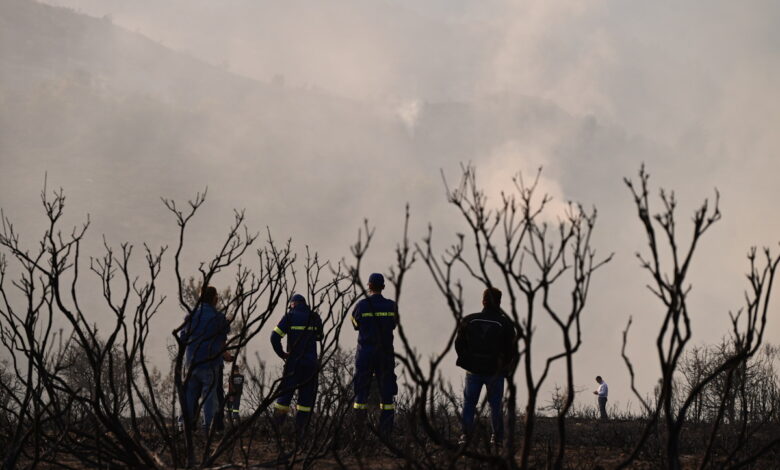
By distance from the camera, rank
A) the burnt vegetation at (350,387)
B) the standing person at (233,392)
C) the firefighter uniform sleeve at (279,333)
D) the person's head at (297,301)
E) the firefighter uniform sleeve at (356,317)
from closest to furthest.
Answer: the burnt vegetation at (350,387) → the standing person at (233,392) → the firefighter uniform sleeve at (279,333) → the person's head at (297,301) → the firefighter uniform sleeve at (356,317)

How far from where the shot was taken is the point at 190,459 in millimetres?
4168

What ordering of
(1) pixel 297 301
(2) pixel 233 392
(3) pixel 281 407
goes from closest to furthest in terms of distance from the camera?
1. (2) pixel 233 392
2. (3) pixel 281 407
3. (1) pixel 297 301

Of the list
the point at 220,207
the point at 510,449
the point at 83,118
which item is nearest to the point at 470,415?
the point at 510,449

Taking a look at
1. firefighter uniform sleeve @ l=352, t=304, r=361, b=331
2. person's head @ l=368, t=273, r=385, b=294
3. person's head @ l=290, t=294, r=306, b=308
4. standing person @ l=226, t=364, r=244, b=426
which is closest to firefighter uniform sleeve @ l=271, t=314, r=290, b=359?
person's head @ l=290, t=294, r=306, b=308

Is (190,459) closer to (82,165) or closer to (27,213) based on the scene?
(27,213)

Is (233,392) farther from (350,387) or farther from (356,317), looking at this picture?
(356,317)

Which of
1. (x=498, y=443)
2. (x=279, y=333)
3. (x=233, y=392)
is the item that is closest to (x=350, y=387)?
(x=233, y=392)

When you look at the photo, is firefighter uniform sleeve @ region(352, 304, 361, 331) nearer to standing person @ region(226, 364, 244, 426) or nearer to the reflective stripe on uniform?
the reflective stripe on uniform

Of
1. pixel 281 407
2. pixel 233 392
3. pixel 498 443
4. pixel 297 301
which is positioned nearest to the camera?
pixel 233 392

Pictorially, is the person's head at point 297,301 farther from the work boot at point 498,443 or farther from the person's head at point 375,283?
the work boot at point 498,443

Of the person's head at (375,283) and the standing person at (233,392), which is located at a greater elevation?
the person's head at (375,283)

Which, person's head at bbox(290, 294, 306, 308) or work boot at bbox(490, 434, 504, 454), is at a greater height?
person's head at bbox(290, 294, 306, 308)

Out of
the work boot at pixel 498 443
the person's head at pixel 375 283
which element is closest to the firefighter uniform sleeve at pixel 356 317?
the person's head at pixel 375 283

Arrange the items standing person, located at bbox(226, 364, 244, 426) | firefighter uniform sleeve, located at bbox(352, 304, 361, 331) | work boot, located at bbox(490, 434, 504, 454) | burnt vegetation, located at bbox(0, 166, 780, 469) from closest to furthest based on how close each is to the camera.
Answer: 1. burnt vegetation, located at bbox(0, 166, 780, 469)
2. standing person, located at bbox(226, 364, 244, 426)
3. work boot, located at bbox(490, 434, 504, 454)
4. firefighter uniform sleeve, located at bbox(352, 304, 361, 331)
